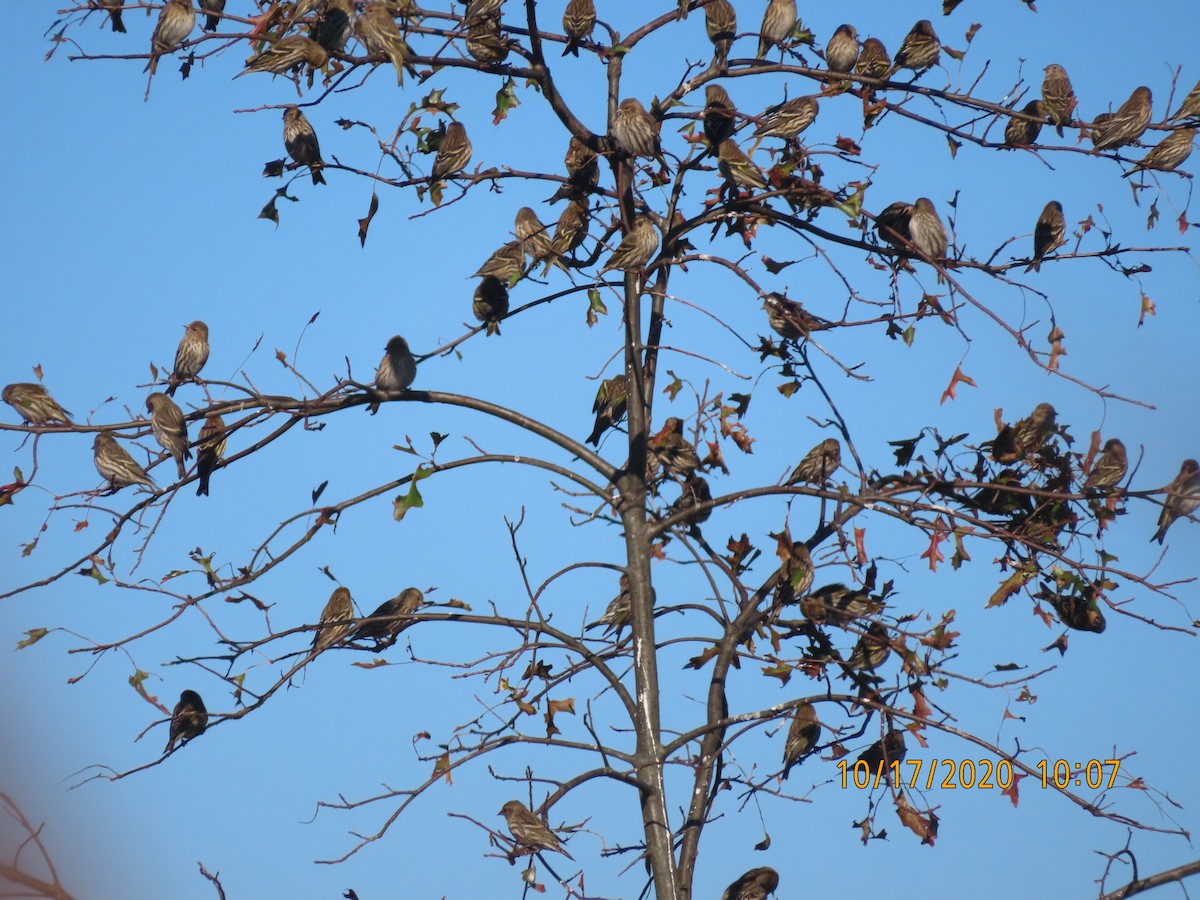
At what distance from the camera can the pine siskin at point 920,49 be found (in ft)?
23.0

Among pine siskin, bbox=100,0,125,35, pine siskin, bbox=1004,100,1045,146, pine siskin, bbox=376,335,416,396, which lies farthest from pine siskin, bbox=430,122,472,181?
pine siskin, bbox=1004,100,1045,146

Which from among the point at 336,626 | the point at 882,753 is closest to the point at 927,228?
the point at 882,753

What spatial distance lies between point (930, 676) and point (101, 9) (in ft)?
17.6

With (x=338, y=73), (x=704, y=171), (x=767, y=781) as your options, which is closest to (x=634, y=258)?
(x=704, y=171)

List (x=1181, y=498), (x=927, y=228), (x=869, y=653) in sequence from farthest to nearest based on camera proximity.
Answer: (x=927, y=228) → (x=869, y=653) → (x=1181, y=498)

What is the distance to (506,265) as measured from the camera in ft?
21.4

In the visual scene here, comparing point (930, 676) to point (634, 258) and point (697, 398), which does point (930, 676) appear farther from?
point (634, 258)

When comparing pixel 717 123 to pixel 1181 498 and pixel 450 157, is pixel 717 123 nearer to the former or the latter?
pixel 450 157

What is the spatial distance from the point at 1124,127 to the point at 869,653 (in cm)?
305

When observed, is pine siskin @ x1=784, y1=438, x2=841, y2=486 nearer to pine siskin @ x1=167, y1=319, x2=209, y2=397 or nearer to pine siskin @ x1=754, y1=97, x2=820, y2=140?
pine siskin @ x1=754, y1=97, x2=820, y2=140

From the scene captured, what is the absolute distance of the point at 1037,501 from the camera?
588cm

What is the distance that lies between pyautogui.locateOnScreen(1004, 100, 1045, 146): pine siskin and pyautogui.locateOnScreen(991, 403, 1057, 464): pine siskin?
180cm

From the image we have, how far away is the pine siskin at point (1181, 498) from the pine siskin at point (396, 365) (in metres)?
4.19

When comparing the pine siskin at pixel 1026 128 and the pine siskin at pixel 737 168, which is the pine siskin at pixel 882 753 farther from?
the pine siskin at pixel 1026 128
